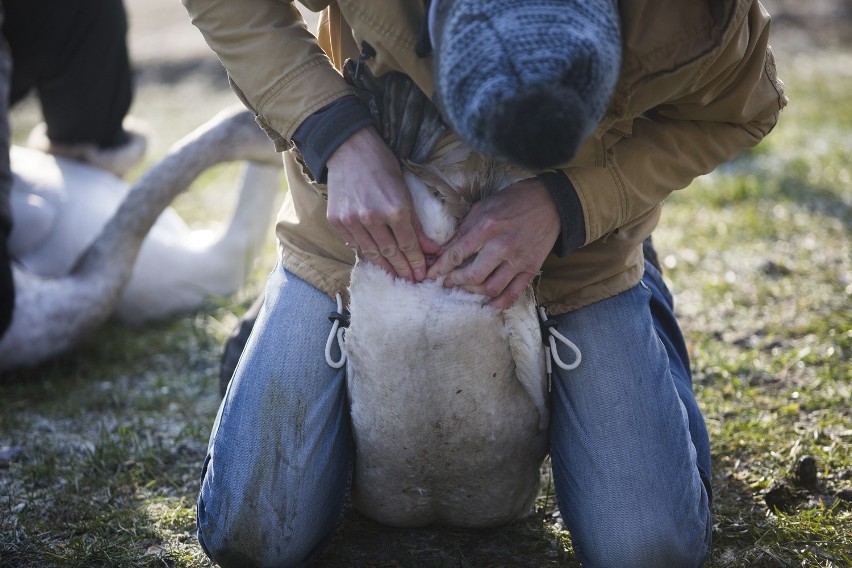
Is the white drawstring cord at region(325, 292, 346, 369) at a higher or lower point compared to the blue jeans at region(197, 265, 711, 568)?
higher

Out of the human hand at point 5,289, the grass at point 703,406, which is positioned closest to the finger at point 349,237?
the grass at point 703,406

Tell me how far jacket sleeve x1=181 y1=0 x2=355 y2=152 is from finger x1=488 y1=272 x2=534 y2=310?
447 mm

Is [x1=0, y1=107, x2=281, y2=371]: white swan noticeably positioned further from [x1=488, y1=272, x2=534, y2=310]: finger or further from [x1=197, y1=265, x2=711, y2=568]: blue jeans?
[x1=488, y1=272, x2=534, y2=310]: finger

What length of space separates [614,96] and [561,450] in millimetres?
699

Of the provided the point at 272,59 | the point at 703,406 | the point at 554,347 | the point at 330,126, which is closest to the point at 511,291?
the point at 554,347

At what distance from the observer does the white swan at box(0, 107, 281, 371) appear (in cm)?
271

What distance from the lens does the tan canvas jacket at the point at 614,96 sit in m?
1.41

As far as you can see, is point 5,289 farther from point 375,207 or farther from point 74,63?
point 375,207

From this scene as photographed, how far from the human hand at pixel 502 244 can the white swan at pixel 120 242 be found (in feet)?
5.31

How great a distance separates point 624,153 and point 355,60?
1.72 feet

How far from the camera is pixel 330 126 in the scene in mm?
1540

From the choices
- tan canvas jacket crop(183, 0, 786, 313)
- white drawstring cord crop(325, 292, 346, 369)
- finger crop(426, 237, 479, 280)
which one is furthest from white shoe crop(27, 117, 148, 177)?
finger crop(426, 237, 479, 280)

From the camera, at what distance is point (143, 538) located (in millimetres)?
1873

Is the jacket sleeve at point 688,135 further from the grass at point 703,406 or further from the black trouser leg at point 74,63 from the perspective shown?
the black trouser leg at point 74,63
